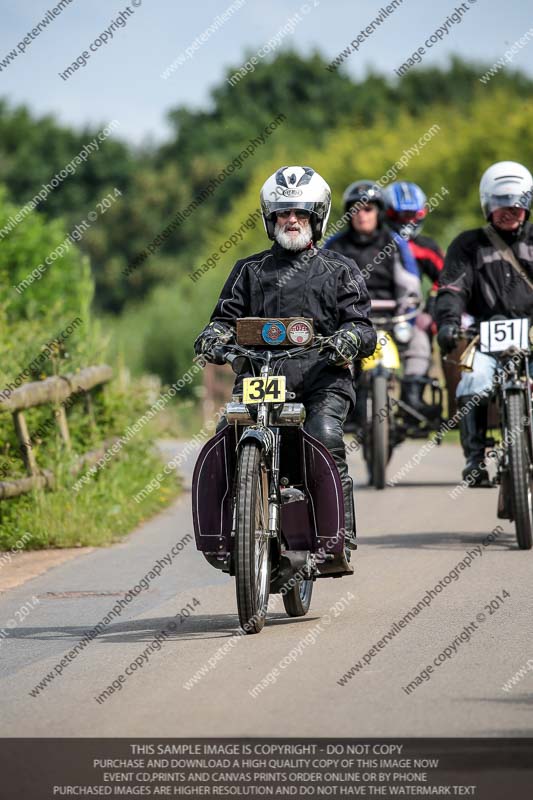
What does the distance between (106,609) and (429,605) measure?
176cm

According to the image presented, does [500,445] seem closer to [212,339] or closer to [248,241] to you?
[212,339]

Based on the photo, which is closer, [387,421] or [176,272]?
[387,421]

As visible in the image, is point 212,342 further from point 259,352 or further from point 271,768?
point 271,768

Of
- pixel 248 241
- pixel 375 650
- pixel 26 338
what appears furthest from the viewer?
pixel 248 241

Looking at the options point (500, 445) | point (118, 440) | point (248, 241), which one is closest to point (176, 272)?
point (248, 241)

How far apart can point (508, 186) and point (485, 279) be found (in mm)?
644

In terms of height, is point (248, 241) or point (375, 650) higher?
point (248, 241)

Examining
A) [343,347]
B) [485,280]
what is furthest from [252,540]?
[485,280]

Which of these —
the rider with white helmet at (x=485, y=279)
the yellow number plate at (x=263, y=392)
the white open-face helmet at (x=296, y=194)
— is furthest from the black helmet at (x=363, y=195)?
the yellow number plate at (x=263, y=392)

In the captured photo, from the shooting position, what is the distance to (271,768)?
5078 millimetres

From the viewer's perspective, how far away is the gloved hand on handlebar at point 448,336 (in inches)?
411

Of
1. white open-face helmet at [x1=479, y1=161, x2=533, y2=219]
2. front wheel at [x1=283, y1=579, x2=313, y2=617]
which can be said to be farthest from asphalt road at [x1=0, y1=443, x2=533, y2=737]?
white open-face helmet at [x1=479, y1=161, x2=533, y2=219]

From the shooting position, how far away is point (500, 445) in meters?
10.2

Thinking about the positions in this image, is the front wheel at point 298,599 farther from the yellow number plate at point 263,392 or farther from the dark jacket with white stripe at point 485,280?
the dark jacket with white stripe at point 485,280
